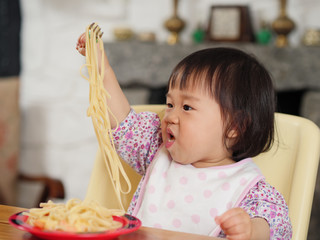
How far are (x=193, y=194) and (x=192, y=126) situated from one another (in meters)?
0.14

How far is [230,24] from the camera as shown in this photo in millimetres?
2533

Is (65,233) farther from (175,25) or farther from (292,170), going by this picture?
(175,25)

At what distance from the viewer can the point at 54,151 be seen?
9.93ft

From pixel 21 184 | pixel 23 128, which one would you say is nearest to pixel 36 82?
pixel 23 128

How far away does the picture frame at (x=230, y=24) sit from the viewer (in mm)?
2506

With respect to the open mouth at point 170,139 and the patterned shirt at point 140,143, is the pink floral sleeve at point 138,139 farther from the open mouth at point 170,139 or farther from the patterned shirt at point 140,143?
the open mouth at point 170,139

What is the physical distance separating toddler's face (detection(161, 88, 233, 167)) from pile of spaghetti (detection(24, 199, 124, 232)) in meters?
0.34

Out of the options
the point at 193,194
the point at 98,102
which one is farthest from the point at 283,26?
the point at 98,102

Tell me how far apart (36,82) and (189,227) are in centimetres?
213

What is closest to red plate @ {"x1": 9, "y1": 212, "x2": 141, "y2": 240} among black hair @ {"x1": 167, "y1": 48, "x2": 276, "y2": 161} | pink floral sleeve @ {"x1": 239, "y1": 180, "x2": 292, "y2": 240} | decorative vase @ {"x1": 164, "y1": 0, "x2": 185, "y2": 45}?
pink floral sleeve @ {"x1": 239, "y1": 180, "x2": 292, "y2": 240}

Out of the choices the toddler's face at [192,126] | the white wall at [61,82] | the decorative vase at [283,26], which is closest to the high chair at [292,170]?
the toddler's face at [192,126]

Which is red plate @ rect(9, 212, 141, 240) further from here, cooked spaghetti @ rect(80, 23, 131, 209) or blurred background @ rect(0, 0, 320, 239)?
blurred background @ rect(0, 0, 320, 239)

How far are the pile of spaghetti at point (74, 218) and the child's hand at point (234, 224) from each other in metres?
0.16

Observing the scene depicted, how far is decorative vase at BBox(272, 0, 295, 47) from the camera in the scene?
240 centimetres
